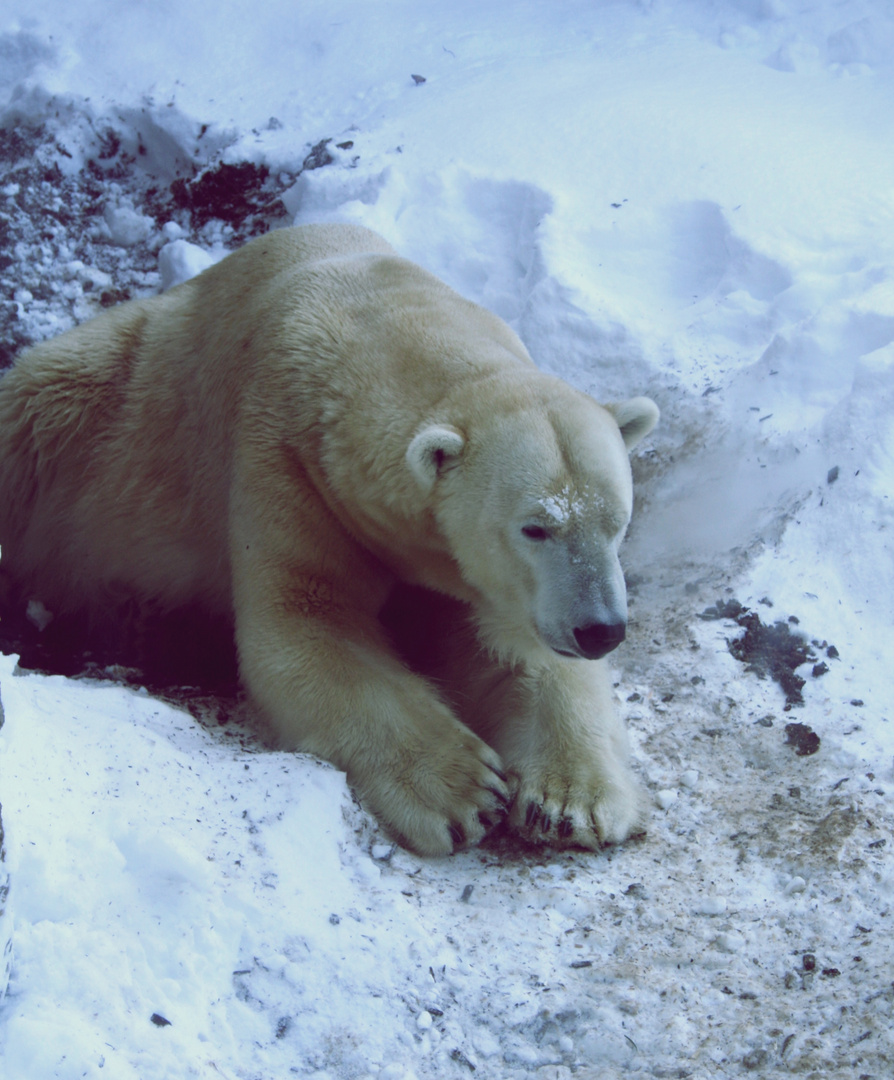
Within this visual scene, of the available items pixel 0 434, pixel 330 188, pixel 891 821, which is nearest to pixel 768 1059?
pixel 891 821

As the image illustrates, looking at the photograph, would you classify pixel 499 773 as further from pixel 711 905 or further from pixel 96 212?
pixel 96 212

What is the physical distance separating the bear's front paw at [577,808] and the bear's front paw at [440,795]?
0.07 m

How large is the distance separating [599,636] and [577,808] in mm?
510

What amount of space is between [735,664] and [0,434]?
9.91 feet

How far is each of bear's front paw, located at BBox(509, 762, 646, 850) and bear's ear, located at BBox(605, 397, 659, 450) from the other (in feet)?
3.43

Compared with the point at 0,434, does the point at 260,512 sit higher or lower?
higher

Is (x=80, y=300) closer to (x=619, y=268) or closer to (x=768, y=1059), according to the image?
(x=619, y=268)

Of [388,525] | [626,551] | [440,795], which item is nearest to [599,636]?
[440,795]

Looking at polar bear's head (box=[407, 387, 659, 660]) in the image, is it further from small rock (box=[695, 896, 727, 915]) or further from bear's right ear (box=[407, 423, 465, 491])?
small rock (box=[695, 896, 727, 915])

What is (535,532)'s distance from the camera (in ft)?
9.04

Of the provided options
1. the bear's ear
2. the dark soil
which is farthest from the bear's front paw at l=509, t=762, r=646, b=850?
the dark soil

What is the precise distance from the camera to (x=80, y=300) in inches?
219

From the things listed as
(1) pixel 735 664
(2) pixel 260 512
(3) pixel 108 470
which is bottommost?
(1) pixel 735 664

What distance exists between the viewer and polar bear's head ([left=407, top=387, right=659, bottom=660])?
8.89 feet
